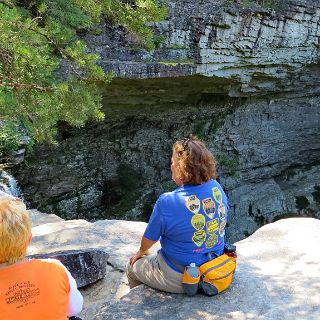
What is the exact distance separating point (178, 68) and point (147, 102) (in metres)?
2.27

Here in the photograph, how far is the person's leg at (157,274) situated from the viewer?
9.09 ft

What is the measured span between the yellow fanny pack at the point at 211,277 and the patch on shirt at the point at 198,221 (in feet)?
0.83

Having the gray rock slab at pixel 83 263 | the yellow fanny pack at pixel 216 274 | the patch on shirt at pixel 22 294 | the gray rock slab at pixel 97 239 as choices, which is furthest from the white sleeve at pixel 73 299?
the gray rock slab at pixel 97 239

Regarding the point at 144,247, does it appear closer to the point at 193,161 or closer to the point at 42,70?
the point at 193,161

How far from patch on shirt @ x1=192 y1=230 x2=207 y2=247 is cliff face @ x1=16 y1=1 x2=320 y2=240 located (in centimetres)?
637

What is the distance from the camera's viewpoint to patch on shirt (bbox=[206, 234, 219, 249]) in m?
2.73

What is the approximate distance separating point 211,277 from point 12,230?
4.54 ft

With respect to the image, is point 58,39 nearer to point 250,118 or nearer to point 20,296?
point 20,296

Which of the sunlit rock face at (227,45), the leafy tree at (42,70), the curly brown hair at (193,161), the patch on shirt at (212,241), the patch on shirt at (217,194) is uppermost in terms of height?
the sunlit rock face at (227,45)

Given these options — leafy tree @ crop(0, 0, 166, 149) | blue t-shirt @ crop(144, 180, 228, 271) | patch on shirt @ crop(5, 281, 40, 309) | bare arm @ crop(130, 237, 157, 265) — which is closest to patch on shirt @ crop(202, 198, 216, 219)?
blue t-shirt @ crop(144, 180, 228, 271)

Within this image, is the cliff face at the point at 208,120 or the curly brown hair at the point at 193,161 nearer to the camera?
the curly brown hair at the point at 193,161

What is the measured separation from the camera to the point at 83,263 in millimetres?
3385

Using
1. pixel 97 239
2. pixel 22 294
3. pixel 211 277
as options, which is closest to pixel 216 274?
pixel 211 277

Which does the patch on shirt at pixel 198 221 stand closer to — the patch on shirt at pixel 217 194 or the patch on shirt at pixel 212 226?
the patch on shirt at pixel 212 226
